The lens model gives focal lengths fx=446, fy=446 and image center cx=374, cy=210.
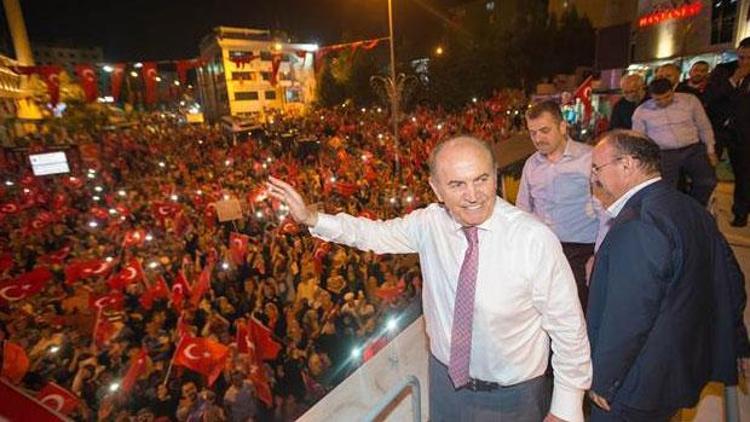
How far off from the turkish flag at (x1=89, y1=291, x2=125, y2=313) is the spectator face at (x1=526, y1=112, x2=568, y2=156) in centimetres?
646

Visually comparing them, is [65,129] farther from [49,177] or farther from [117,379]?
[117,379]

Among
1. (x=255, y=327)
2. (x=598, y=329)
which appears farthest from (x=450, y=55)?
(x=598, y=329)

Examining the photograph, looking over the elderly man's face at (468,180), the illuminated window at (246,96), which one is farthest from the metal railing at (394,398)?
the illuminated window at (246,96)

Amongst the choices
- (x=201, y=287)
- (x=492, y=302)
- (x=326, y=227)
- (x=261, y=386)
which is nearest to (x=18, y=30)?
(x=201, y=287)

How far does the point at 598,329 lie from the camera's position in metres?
2.09

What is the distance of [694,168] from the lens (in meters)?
4.62

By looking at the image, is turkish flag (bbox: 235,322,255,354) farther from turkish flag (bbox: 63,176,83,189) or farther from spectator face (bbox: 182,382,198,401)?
turkish flag (bbox: 63,176,83,189)

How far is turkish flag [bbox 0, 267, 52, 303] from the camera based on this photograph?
22.5 feet

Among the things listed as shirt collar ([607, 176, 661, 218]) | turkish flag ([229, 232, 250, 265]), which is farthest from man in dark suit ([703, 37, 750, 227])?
turkish flag ([229, 232, 250, 265])

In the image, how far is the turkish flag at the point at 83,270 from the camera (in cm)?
786

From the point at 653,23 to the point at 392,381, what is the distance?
90.5ft

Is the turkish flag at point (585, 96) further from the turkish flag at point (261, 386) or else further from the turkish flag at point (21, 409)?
the turkish flag at point (21, 409)

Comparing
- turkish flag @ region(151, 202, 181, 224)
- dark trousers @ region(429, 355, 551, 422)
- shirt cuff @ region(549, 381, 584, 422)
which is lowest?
turkish flag @ region(151, 202, 181, 224)

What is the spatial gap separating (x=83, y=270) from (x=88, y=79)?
10.7 m
